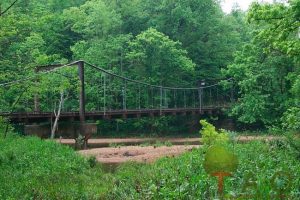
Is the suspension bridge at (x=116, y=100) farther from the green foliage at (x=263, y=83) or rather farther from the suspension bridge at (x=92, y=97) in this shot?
the green foliage at (x=263, y=83)

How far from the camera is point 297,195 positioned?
12.2 ft

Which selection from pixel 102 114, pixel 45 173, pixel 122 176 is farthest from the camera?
pixel 102 114

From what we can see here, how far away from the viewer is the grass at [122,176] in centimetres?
437

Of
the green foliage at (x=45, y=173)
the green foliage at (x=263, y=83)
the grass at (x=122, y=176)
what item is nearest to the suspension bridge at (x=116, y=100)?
the green foliage at (x=263, y=83)

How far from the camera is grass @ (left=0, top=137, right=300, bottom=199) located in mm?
4371

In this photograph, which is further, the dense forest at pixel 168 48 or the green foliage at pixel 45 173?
the dense forest at pixel 168 48

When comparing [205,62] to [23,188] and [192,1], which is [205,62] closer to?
[192,1]

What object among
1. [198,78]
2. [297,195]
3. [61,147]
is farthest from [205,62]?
[297,195]

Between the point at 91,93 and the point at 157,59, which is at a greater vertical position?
the point at 157,59

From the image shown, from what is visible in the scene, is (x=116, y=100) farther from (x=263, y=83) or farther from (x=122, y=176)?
(x=122, y=176)

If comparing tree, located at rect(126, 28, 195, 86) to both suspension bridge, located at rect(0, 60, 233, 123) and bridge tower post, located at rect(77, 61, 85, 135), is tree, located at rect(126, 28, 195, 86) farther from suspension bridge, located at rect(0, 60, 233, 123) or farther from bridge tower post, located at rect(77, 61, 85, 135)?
bridge tower post, located at rect(77, 61, 85, 135)

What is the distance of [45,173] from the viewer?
870 centimetres

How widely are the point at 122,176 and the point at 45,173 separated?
5.10 ft

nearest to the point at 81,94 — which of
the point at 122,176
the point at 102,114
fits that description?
the point at 102,114
